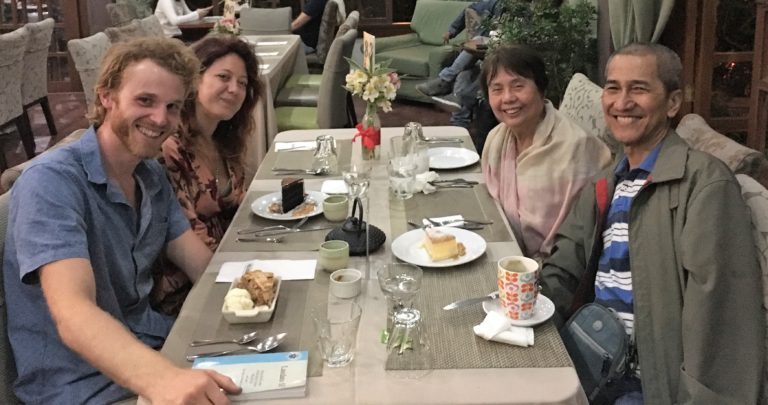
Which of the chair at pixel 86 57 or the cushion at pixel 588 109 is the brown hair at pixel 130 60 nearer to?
the cushion at pixel 588 109

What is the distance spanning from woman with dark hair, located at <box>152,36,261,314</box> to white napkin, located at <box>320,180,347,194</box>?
29 cm

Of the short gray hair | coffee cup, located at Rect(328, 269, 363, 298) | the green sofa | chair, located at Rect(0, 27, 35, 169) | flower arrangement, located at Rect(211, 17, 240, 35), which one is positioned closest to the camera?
coffee cup, located at Rect(328, 269, 363, 298)

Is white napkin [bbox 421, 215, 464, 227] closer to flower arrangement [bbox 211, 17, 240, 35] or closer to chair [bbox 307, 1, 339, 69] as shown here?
flower arrangement [bbox 211, 17, 240, 35]

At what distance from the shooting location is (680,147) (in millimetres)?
1710

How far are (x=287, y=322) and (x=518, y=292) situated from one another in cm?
48

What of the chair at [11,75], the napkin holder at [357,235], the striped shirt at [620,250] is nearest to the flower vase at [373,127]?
the napkin holder at [357,235]

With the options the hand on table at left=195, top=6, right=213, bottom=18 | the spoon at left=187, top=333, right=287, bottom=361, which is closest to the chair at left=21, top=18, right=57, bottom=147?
the hand on table at left=195, top=6, right=213, bottom=18

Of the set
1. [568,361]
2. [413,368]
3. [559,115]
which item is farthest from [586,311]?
[559,115]

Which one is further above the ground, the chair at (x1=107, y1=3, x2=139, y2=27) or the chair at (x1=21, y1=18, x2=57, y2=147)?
the chair at (x1=107, y1=3, x2=139, y2=27)

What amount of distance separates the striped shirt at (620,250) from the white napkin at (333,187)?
858mm

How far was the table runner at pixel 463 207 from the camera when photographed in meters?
2.00

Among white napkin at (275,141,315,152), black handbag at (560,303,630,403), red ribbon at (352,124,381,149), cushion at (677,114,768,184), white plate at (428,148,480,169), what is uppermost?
cushion at (677,114,768,184)

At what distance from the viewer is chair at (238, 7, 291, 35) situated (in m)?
7.30

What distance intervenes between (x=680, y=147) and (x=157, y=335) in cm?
132
